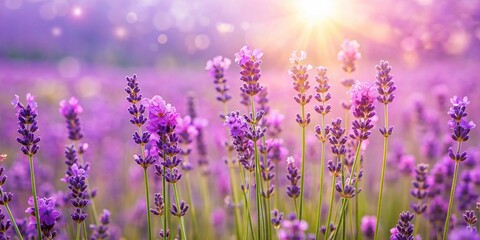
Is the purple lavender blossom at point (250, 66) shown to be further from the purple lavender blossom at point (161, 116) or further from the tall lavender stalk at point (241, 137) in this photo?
the purple lavender blossom at point (161, 116)

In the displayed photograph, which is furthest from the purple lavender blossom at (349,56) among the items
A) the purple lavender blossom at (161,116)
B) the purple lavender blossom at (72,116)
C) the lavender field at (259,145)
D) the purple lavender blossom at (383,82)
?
the purple lavender blossom at (72,116)

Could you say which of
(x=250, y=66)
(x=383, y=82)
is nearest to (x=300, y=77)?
(x=250, y=66)

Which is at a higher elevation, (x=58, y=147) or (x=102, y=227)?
(x=58, y=147)

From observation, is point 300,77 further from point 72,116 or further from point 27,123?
point 72,116

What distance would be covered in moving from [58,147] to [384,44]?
22.9 m

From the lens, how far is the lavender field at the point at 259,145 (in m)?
2.26

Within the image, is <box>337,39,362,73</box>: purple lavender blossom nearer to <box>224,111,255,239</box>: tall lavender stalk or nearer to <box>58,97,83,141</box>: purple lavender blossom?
<box>224,111,255,239</box>: tall lavender stalk

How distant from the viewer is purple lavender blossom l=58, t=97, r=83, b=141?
9.87ft

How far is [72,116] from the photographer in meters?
3.05

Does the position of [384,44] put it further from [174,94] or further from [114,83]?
[174,94]

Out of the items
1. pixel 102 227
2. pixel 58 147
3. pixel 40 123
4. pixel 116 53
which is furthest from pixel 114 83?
pixel 116 53

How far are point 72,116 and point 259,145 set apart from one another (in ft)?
3.99

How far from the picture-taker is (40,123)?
870cm

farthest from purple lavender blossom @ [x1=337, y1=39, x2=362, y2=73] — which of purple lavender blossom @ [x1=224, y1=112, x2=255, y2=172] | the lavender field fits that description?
purple lavender blossom @ [x1=224, y1=112, x2=255, y2=172]
